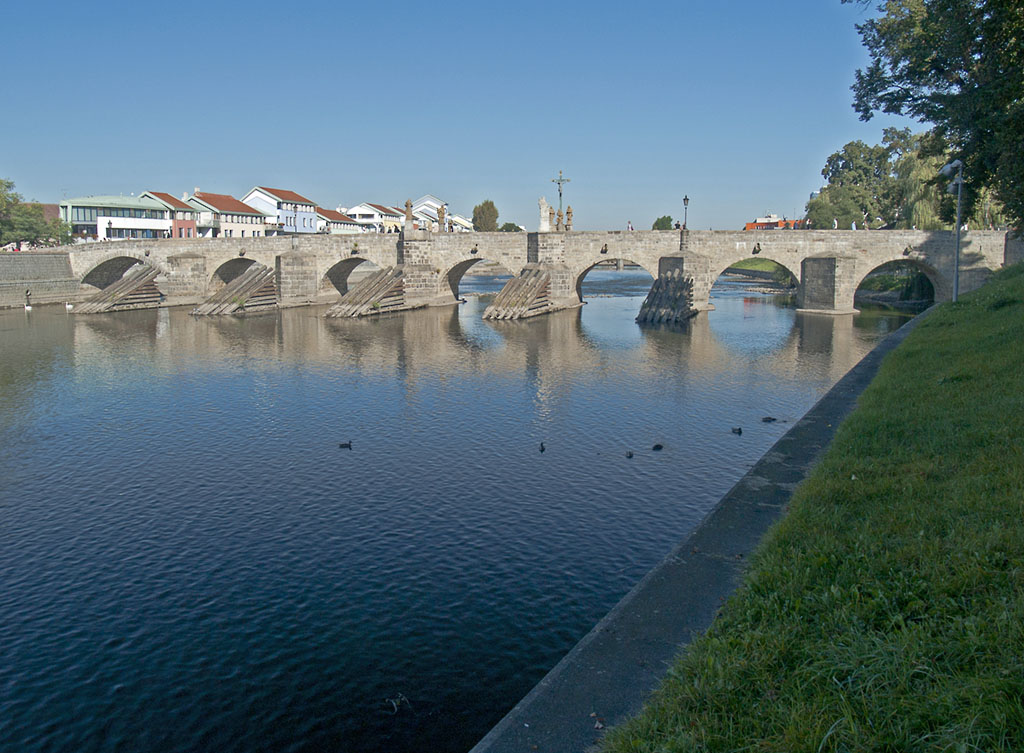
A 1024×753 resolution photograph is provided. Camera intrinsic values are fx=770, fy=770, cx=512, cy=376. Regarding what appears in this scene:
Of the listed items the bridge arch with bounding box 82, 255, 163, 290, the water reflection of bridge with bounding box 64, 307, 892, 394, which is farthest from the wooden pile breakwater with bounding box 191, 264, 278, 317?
the bridge arch with bounding box 82, 255, 163, 290

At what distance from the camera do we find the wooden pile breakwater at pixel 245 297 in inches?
2154

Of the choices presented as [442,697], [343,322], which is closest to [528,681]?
[442,697]

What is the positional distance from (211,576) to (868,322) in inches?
1746

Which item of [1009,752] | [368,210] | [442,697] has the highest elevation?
[368,210]

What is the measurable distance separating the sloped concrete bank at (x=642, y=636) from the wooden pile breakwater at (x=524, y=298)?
128 feet

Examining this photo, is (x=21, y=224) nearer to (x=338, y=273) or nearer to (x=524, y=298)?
(x=338, y=273)

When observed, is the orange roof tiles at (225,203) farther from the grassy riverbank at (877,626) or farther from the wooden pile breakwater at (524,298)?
the grassy riverbank at (877,626)

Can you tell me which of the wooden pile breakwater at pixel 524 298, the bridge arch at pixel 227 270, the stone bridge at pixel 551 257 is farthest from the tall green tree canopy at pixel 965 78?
the bridge arch at pixel 227 270

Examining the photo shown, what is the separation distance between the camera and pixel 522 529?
14672mm

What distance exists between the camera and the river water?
9.66 meters

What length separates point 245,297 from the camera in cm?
5575

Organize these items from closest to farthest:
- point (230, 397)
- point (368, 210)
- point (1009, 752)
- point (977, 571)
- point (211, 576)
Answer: point (1009, 752) < point (977, 571) < point (211, 576) < point (230, 397) < point (368, 210)

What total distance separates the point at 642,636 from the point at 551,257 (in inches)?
1929

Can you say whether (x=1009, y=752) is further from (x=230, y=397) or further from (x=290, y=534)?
(x=230, y=397)
